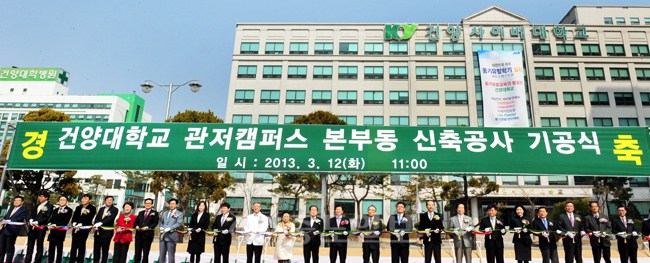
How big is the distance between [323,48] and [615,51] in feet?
93.1

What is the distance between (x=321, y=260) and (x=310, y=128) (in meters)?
3.45

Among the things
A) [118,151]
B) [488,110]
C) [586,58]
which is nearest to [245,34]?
[488,110]

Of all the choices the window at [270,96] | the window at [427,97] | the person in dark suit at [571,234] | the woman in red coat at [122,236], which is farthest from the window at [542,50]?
the woman in red coat at [122,236]

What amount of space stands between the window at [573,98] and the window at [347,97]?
19.6 metres

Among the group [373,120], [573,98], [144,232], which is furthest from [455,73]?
[144,232]

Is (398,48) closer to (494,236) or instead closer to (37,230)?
(494,236)

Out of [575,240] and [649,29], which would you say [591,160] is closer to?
[575,240]

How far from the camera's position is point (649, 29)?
36.9 m

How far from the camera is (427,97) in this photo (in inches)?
1405

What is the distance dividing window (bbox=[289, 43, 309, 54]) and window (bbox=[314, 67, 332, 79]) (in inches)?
97.3

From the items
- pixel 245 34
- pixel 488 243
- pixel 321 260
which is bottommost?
pixel 321 260

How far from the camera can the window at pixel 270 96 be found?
3634 cm

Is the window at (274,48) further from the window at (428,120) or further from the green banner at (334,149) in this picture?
the green banner at (334,149)

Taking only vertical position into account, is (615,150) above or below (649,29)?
below
